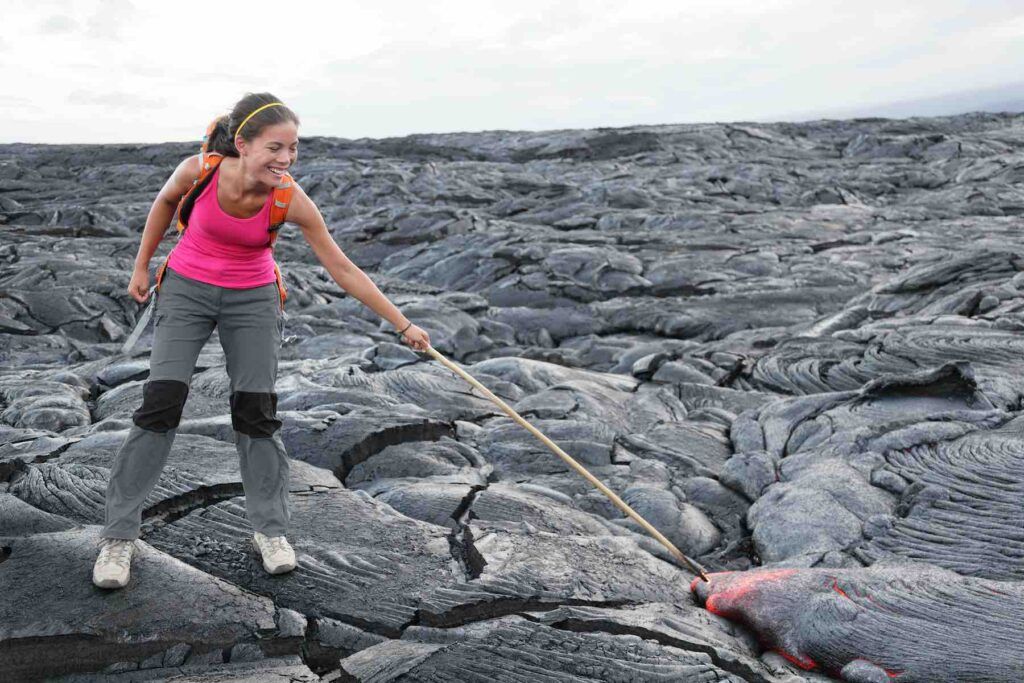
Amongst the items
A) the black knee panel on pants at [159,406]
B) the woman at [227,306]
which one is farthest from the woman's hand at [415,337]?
the black knee panel on pants at [159,406]

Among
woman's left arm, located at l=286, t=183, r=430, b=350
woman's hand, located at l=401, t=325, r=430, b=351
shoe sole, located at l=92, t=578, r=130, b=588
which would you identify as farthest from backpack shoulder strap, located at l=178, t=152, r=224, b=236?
shoe sole, located at l=92, t=578, r=130, b=588

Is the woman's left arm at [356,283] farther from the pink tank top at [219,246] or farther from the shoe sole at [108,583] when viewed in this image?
the shoe sole at [108,583]

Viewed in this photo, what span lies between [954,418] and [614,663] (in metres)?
4.56

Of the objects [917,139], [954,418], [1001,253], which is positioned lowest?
[954,418]

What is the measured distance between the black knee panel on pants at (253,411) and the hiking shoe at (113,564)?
862mm

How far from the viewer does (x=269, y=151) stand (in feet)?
12.1

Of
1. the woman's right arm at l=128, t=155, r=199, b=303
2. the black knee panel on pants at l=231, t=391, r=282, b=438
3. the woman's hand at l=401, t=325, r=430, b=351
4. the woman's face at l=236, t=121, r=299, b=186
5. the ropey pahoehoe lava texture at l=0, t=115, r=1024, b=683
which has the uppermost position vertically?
the woman's face at l=236, t=121, r=299, b=186

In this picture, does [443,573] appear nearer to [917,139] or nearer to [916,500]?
[916,500]

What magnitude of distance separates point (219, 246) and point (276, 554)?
173 centimetres

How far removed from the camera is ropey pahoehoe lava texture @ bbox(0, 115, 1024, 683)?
12.6ft

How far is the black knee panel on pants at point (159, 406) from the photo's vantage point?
3844mm

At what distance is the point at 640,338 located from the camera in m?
13.1

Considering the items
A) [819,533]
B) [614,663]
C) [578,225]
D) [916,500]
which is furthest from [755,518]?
[578,225]

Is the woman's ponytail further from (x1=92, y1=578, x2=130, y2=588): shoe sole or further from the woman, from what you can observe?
(x1=92, y1=578, x2=130, y2=588): shoe sole
